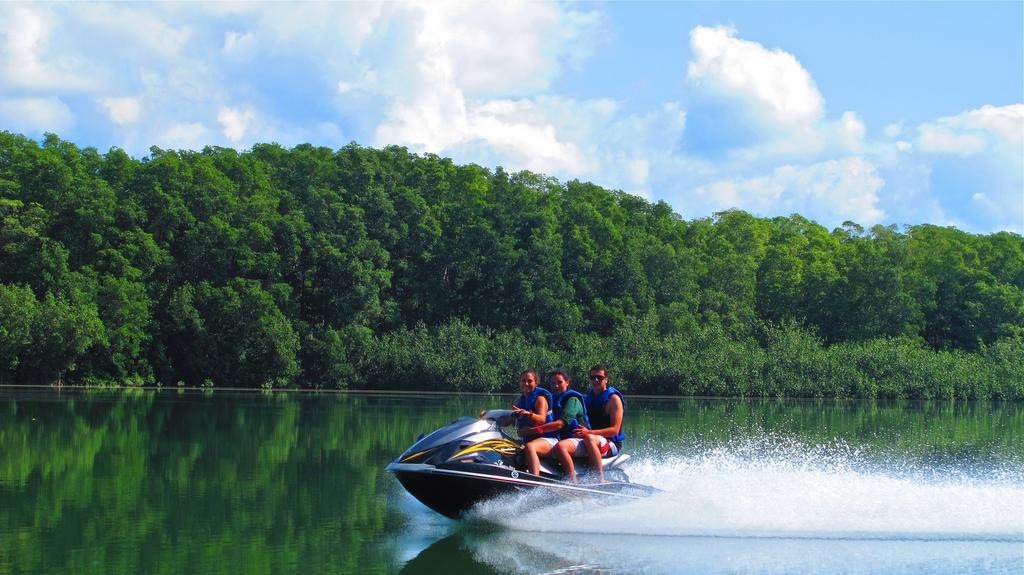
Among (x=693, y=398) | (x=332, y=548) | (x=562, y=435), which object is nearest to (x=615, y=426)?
(x=562, y=435)

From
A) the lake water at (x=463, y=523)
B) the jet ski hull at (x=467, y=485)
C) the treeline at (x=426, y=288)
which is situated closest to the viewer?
the lake water at (x=463, y=523)

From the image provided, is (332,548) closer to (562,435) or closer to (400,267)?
(562,435)

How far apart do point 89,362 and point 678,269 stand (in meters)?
33.7

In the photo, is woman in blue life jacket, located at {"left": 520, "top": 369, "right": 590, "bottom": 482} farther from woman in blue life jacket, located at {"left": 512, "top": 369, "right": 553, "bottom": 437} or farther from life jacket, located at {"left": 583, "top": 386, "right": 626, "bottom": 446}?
life jacket, located at {"left": 583, "top": 386, "right": 626, "bottom": 446}

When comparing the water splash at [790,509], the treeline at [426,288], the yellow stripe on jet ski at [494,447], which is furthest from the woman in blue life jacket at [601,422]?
the treeline at [426,288]

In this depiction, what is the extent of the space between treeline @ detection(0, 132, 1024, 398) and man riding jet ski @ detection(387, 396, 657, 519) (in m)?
41.5

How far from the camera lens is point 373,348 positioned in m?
59.1

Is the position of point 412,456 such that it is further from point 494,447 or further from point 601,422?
point 601,422

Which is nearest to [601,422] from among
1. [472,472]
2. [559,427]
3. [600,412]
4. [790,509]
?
[600,412]

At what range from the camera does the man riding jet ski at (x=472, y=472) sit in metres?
12.9

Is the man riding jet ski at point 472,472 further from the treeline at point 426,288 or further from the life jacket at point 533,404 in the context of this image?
the treeline at point 426,288

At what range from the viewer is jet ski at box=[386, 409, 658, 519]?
12.9 meters

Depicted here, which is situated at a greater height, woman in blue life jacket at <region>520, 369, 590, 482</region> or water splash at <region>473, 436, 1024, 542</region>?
woman in blue life jacket at <region>520, 369, 590, 482</region>

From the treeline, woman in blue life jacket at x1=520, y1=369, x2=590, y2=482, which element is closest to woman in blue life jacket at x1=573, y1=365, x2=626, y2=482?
woman in blue life jacket at x1=520, y1=369, x2=590, y2=482
